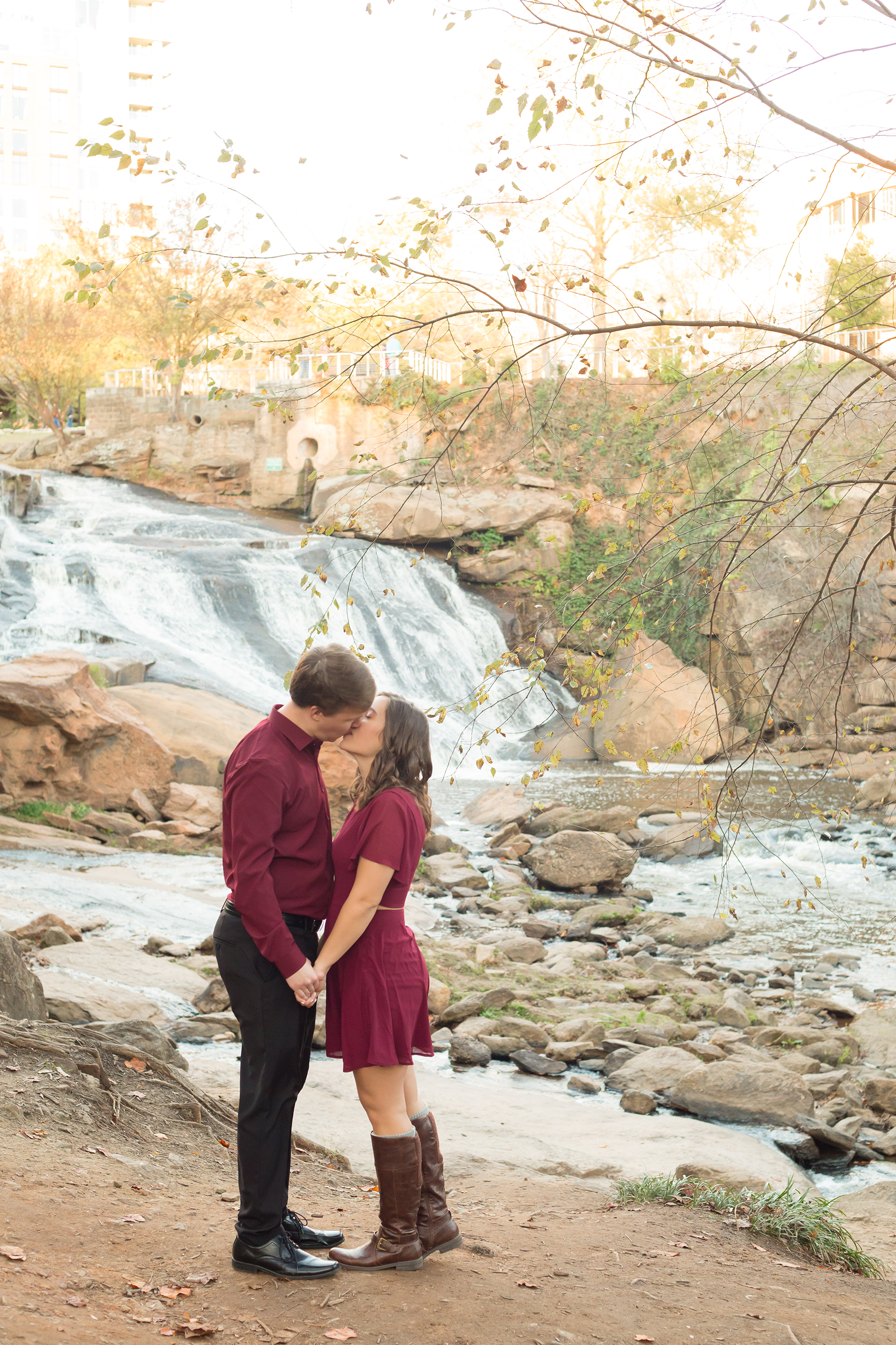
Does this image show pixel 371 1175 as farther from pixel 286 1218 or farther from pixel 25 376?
pixel 25 376

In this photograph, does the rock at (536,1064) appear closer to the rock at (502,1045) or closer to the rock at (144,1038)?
the rock at (502,1045)

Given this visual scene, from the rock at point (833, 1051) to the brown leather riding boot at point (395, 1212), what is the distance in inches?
171

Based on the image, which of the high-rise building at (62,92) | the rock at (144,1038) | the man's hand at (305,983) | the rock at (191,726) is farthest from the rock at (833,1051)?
the high-rise building at (62,92)

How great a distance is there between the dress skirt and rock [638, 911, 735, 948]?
645 centimetres

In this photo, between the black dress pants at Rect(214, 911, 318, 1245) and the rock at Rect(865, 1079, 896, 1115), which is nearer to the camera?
the black dress pants at Rect(214, 911, 318, 1245)

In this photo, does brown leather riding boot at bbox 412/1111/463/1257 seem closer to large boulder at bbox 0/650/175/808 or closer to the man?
the man

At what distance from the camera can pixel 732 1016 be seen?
287 inches

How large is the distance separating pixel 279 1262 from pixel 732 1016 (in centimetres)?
504

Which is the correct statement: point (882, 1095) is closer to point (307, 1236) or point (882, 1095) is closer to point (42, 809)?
point (307, 1236)

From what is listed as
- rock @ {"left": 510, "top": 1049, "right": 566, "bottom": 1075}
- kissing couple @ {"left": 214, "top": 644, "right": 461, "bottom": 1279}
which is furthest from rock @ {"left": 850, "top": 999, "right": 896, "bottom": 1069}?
kissing couple @ {"left": 214, "top": 644, "right": 461, "bottom": 1279}

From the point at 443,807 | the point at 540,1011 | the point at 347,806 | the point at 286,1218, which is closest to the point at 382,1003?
the point at 286,1218

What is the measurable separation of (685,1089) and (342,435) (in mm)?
22986

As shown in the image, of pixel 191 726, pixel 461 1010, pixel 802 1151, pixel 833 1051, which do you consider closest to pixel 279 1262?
pixel 802 1151

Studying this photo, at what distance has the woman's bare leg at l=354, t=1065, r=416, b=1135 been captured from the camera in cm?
294
